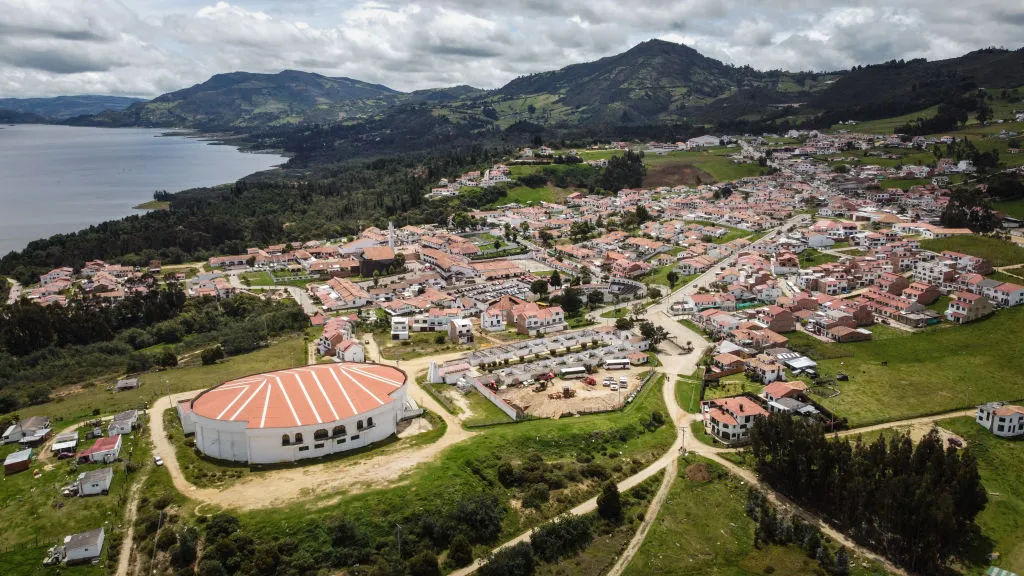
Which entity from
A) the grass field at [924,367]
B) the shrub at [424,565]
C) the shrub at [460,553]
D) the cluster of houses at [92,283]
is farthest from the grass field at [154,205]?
the grass field at [924,367]

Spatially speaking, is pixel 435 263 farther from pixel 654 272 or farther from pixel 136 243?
pixel 136 243

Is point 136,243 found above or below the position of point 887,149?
below

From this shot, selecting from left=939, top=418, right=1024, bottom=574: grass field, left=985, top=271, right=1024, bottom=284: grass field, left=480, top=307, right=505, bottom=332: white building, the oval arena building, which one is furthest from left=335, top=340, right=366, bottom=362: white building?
left=985, top=271, right=1024, bottom=284: grass field

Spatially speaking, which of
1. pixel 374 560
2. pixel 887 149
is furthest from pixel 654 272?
pixel 887 149

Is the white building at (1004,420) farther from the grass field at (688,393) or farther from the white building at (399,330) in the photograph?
the white building at (399,330)

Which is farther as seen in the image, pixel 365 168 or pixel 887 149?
pixel 365 168

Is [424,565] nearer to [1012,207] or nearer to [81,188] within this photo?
[1012,207]
